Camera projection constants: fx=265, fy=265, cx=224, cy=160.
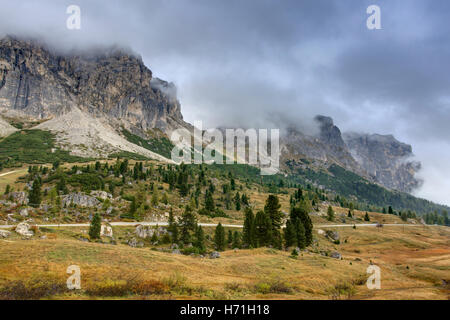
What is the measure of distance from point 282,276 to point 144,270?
15711mm

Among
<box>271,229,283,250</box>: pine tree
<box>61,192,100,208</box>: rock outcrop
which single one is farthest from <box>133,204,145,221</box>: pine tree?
<box>271,229,283,250</box>: pine tree

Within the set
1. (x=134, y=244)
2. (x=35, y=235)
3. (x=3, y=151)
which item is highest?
(x=3, y=151)

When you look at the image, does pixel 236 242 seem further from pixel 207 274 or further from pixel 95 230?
pixel 207 274

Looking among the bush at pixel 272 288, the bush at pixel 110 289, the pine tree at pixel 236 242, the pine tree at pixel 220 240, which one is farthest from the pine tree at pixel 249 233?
the bush at pixel 110 289

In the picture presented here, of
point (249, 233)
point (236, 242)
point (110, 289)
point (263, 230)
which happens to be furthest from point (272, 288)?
point (236, 242)

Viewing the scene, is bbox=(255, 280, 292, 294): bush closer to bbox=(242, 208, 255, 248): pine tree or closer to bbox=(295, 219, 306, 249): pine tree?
bbox=(242, 208, 255, 248): pine tree

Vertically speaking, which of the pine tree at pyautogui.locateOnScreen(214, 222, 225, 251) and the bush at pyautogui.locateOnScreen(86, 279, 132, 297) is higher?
the bush at pyautogui.locateOnScreen(86, 279, 132, 297)

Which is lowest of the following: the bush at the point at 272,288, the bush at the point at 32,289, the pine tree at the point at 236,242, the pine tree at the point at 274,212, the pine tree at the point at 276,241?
the pine tree at the point at 236,242

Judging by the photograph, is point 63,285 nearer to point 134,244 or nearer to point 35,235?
point 35,235

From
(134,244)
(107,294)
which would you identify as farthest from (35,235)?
(107,294)

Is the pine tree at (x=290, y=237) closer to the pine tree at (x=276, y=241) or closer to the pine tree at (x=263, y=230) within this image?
the pine tree at (x=276, y=241)
